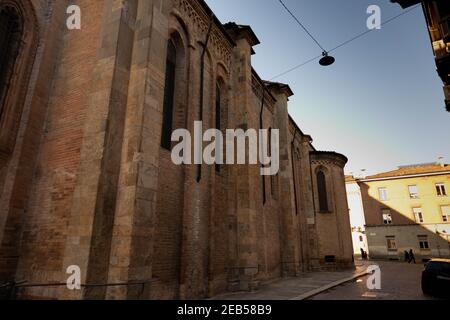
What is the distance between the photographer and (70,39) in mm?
8336

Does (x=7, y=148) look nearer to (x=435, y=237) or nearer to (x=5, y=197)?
(x=5, y=197)

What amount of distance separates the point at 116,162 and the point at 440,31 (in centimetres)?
1434

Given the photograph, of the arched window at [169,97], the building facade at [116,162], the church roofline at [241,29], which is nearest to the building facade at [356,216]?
the church roofline at [241,29]

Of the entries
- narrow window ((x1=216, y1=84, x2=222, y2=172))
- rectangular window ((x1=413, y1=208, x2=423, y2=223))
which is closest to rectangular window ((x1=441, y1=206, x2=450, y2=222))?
rectangular window ((x1=413, y1=208, x2=423, y2=223))

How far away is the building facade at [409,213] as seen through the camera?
31297 mm

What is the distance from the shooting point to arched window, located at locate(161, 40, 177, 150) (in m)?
8.36

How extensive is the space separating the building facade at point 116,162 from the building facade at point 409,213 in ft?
97.8

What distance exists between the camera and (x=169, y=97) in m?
8.94

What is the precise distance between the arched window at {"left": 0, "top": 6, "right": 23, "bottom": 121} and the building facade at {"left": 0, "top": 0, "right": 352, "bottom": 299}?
0.10 ft

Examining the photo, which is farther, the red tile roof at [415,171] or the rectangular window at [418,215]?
the red tile roof at [415,171]

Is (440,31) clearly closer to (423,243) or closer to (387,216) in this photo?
(423,243)

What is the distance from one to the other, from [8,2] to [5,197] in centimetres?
516

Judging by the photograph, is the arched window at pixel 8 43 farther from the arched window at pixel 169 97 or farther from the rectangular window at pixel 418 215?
the rectangular window at pixel 418 215

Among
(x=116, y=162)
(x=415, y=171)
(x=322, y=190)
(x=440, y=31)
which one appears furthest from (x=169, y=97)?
(x=415, y=171)
